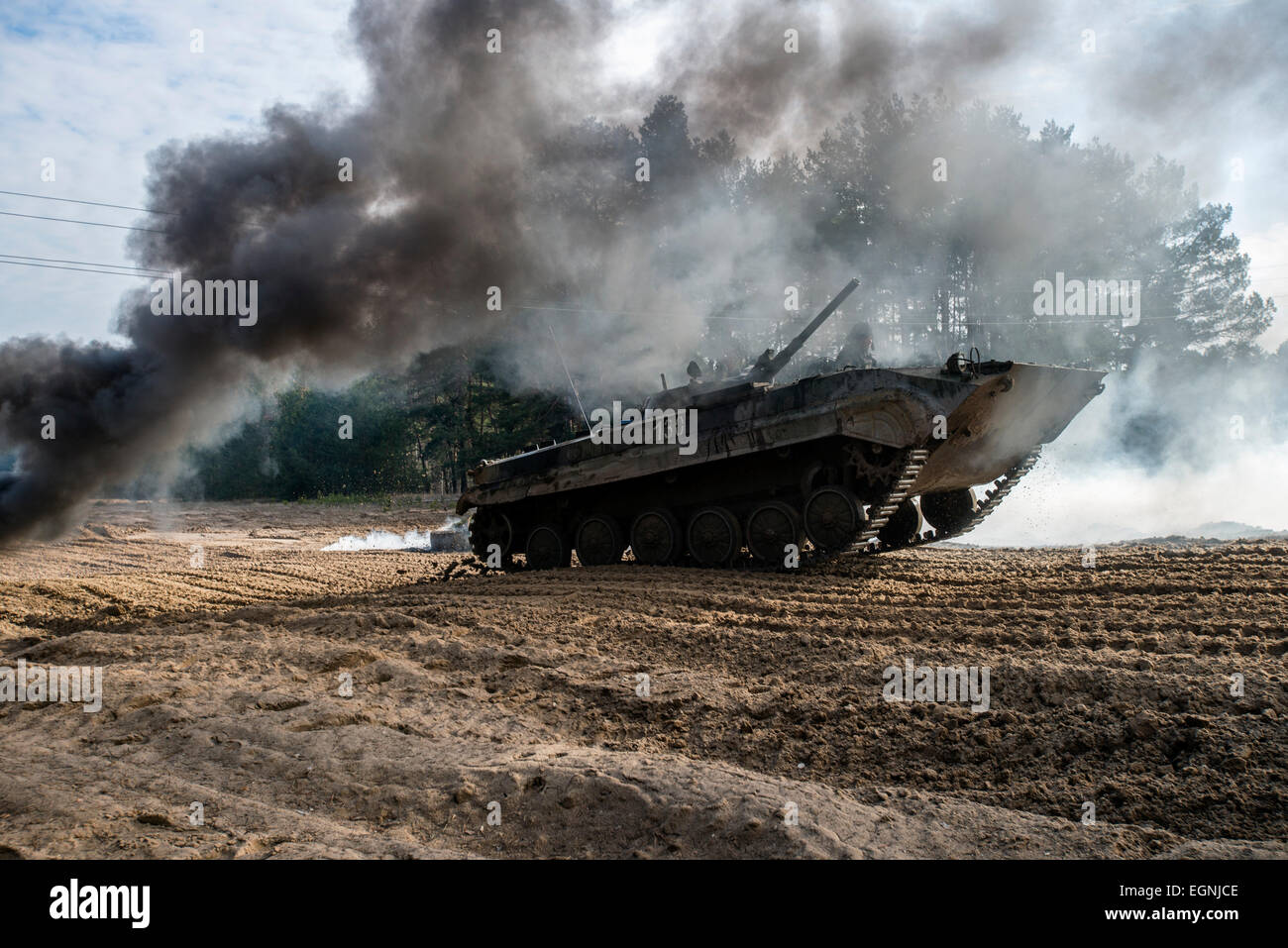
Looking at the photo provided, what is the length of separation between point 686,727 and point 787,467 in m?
6.56

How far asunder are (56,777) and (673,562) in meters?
8.30

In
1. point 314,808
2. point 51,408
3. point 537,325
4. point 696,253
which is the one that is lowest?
point 314,808

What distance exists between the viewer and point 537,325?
17.8m

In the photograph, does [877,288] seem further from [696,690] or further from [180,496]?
[180,496]

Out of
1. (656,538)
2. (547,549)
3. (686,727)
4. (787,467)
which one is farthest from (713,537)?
(686,727)

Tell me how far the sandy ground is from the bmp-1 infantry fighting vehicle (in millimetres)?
1501

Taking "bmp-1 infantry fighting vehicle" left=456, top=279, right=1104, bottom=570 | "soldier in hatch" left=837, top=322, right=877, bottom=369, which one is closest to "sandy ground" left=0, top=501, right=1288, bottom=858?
"bmp-1 infantry fighting vehicle" left=456, top=279, right=1104, bottom=570

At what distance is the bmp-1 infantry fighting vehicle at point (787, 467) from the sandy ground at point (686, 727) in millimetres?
1501

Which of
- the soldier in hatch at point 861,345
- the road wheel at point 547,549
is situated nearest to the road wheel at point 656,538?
→ the road wheel at point 547,549

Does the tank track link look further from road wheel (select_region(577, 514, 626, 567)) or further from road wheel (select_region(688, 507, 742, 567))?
road wheel (select_region(577, 514, 626, 567))

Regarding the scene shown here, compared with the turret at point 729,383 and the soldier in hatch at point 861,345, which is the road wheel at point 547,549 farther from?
the soldier in hatch at point 861,345

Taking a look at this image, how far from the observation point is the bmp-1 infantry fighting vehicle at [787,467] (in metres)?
10.9

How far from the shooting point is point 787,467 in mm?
12102
